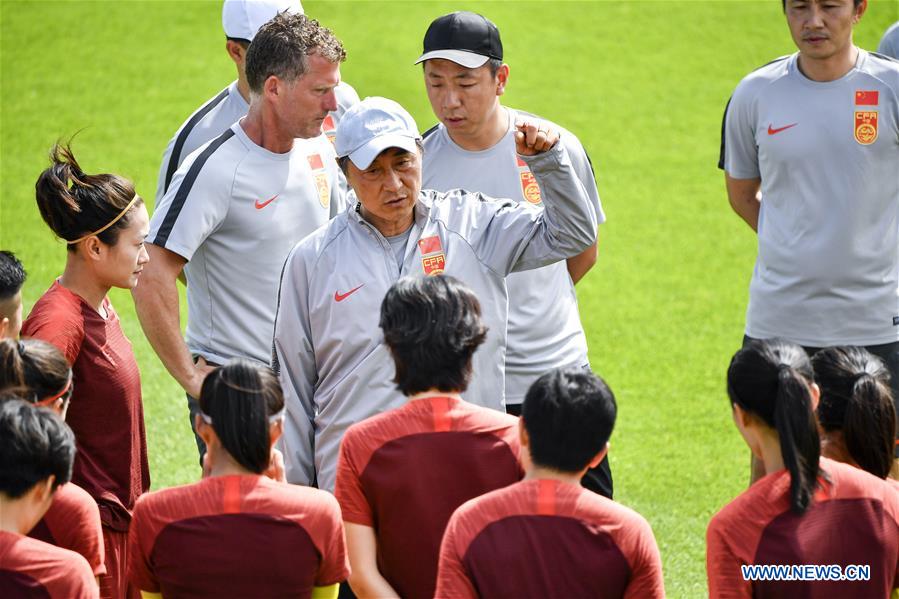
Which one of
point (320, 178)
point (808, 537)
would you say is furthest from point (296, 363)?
point (808, 537)

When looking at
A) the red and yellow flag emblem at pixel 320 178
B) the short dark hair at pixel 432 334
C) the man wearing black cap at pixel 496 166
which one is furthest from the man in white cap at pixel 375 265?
the red and yellow flag emblem at pixel 320 178

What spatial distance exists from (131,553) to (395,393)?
90 centimetres

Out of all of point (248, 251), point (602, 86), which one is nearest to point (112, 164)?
point (602, 86)

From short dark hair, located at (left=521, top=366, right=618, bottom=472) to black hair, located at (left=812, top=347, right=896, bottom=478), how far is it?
0.69 metres

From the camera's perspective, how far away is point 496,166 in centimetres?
436

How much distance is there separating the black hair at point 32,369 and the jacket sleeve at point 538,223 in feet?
3.90

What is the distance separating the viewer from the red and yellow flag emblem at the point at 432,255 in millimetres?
3475

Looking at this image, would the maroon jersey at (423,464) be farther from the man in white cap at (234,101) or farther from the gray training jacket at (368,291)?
the man in white cap at (234,101)

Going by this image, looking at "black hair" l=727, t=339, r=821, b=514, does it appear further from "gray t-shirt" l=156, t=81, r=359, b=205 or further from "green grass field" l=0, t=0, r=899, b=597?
"green grass field" l=0, t=0, r=899, b=597

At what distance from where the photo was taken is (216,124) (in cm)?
487

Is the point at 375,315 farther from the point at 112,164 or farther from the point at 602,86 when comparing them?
the point at 602,86

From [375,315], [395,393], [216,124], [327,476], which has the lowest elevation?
[327,476]
